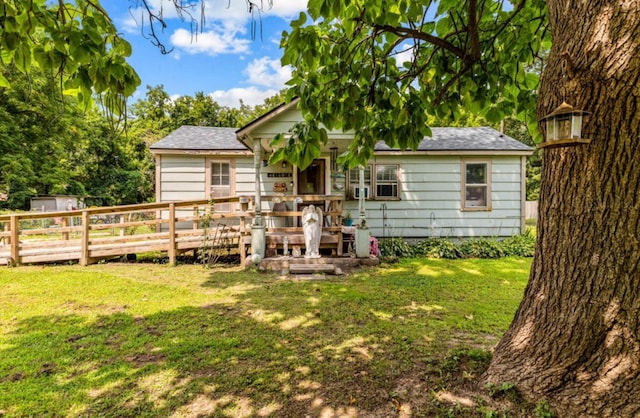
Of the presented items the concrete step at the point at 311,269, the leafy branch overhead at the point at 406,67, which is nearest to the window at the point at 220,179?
the concrete step at the point at 311,269

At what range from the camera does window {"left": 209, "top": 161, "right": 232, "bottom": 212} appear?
8992mm

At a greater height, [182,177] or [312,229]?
[182,177]

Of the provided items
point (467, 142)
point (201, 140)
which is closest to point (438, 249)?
point (467, 142)

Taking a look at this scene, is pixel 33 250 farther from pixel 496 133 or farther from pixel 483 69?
pixel 496 133

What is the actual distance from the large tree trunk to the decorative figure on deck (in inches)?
191

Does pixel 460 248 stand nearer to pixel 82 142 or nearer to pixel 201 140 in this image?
pixel 201 140

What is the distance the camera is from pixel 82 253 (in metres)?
6.95

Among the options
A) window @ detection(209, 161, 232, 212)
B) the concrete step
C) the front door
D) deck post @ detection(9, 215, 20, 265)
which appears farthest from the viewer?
the front door

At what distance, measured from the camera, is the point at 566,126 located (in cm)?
169

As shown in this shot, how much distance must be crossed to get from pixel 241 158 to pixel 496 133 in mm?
8444

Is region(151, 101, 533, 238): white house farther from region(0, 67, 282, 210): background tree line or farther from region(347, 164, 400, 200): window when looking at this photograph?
region(0, 67, 282, 210): background tree line

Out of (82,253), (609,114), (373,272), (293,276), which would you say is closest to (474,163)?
(373,272)

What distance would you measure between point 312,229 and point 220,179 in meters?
3.95

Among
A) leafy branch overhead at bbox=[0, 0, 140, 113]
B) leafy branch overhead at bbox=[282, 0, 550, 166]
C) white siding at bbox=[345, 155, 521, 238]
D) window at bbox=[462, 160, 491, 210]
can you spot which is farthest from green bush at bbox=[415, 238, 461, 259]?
leafy branch overhead at bbox=[0, 0, 140, 113]
